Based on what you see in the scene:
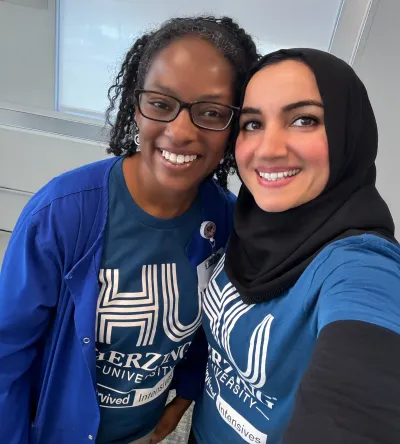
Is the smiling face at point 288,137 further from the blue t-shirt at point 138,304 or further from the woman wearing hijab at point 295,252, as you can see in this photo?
the blue t-shirt at point 138,304

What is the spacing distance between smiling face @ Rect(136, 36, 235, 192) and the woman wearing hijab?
57 millimetres

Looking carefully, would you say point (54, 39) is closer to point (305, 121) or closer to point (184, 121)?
point (184, 121)

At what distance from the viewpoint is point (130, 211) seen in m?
0.77

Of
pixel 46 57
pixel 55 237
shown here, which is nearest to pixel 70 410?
pixel 55 237

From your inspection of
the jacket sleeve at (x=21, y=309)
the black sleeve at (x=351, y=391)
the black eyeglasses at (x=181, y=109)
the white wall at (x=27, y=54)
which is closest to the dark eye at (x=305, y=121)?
the black eyeglasses at (x=181, y=109)

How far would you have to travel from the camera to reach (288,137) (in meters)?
0.68

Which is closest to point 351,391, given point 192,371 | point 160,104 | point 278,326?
point 278,326

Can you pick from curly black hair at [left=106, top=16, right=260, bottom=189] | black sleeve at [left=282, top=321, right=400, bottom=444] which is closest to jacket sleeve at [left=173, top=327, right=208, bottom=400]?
curly black hair at [left=106, top=16, right=260, bottom=189]

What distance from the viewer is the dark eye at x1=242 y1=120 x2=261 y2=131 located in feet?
2.45

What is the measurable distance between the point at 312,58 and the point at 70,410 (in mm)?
838

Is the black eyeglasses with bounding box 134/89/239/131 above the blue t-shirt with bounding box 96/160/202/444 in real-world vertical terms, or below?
above

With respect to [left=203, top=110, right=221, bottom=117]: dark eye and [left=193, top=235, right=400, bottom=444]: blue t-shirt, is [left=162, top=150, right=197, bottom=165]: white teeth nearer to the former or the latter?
[left=203, top=110, right=221, bottom=117]: dark eye

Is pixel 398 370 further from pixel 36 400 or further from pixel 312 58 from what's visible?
pixel 36 400

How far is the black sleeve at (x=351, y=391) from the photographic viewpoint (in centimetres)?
40
